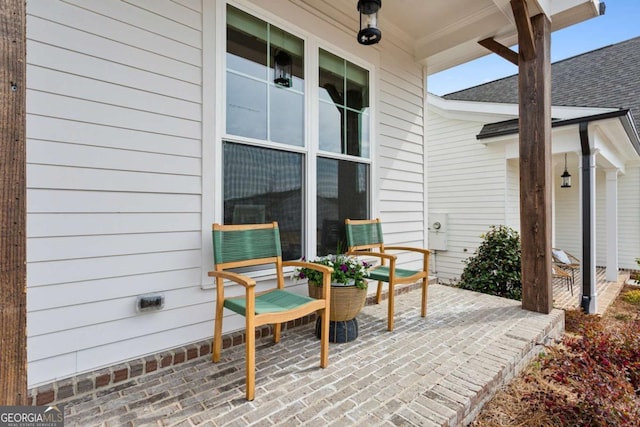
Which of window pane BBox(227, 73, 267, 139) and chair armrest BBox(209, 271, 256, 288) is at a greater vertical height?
window pane BBox(227, 73, 267, 139)

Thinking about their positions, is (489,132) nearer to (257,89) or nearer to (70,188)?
(257,89)

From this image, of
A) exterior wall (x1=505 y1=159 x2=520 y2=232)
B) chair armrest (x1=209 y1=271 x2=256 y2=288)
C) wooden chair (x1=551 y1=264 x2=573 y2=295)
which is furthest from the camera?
exterior wall (x1=505 y1=159 x2=520 y2=232)

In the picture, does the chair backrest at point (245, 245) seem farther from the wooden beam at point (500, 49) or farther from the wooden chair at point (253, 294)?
the wooden beam at point (500, 49)

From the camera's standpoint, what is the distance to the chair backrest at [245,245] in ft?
7.14

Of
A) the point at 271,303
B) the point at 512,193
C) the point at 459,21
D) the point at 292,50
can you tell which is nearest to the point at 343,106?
the point at 292,50

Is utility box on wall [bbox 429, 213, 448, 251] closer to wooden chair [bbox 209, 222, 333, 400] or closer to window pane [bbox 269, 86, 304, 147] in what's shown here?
window pane [bbox 269, 86, 304, 147]

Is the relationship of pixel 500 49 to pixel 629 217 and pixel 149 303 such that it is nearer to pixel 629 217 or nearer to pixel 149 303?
pixel 149 303

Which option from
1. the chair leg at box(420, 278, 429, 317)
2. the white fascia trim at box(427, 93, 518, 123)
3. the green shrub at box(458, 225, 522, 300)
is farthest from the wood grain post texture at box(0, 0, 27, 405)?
the white fascia trim at box(427, 93, 518, 123)

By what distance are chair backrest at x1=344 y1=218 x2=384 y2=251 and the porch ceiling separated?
2196mm

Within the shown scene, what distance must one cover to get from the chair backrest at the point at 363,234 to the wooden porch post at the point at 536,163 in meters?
1.46

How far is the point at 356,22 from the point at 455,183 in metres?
4.85

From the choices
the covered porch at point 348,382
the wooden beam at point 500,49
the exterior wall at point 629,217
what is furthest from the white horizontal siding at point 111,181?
the exterior wall at point 629,217

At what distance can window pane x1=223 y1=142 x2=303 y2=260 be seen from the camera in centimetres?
245

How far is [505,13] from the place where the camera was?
3.14 m
